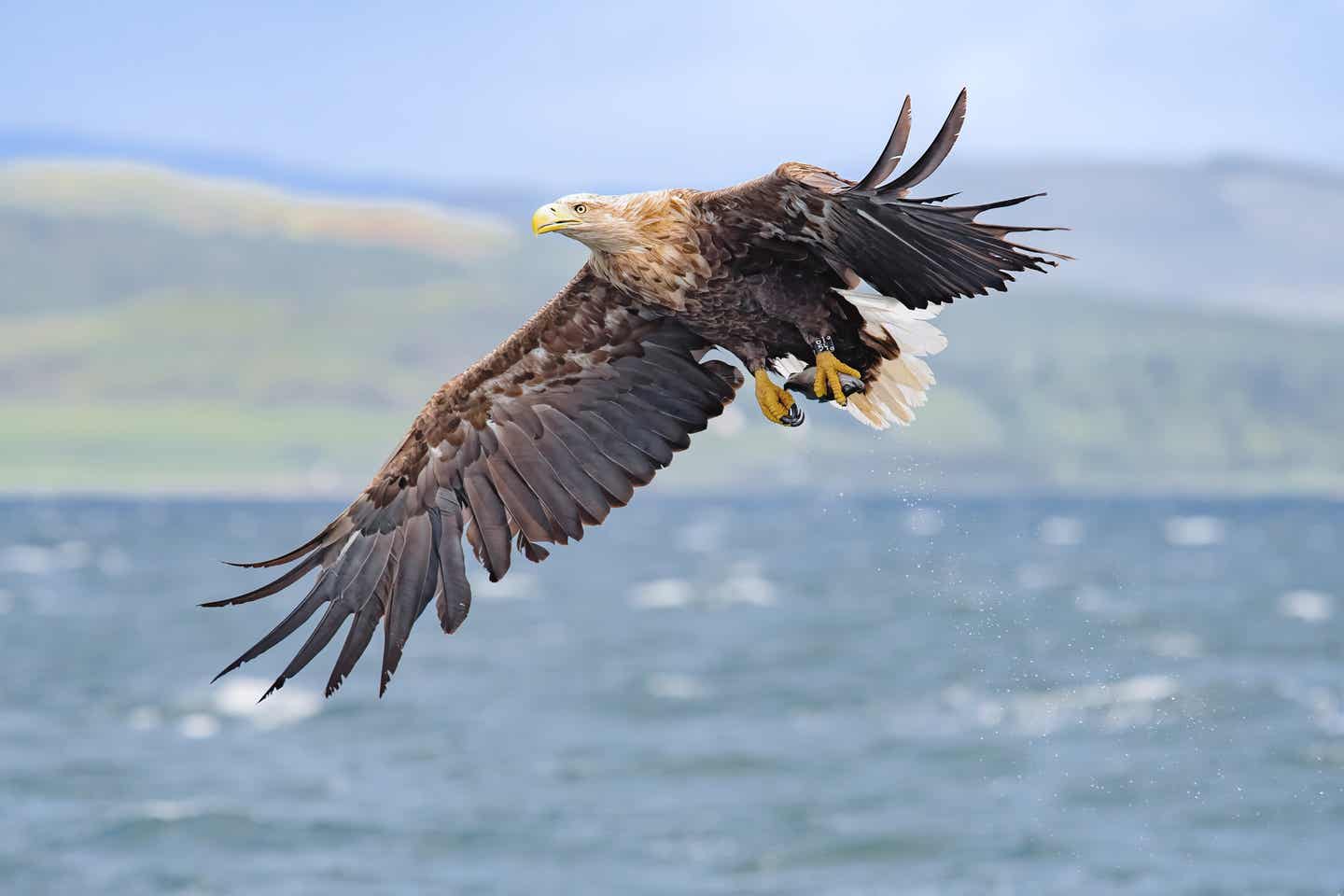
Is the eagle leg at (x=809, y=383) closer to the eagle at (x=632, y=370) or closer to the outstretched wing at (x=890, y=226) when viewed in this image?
the eagle at (x=632, y=370)

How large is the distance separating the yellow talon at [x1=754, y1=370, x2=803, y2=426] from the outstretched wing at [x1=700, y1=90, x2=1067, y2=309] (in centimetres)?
66

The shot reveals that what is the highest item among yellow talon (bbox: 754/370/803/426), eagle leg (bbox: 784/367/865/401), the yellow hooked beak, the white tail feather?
the yellow hooked beak

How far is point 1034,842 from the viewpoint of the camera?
2227cm

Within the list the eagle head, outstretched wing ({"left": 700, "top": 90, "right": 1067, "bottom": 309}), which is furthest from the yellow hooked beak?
outstretched wing ({"left": 700, "top": 90, "right": 1067, "bottom": 309})

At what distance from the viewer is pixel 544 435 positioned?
8586 mm

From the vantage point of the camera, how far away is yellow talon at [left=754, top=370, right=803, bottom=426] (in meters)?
7.80

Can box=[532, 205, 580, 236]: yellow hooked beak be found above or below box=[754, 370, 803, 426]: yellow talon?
above

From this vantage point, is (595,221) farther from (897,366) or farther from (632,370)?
(897,366)

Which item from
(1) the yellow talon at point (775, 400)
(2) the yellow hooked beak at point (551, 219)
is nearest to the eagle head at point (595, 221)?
(2) the yellow hooked beak at point (551, 219)

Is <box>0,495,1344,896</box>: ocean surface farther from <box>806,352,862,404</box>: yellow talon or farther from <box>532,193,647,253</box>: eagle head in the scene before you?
<box>532,193,647,253</box>: eagle head

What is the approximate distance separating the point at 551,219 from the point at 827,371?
1351 millimetres

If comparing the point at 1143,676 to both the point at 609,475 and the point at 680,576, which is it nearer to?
the point at 609,475

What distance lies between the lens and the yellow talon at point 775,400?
307 inches

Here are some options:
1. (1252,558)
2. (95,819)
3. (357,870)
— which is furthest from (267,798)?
(1252,558)
